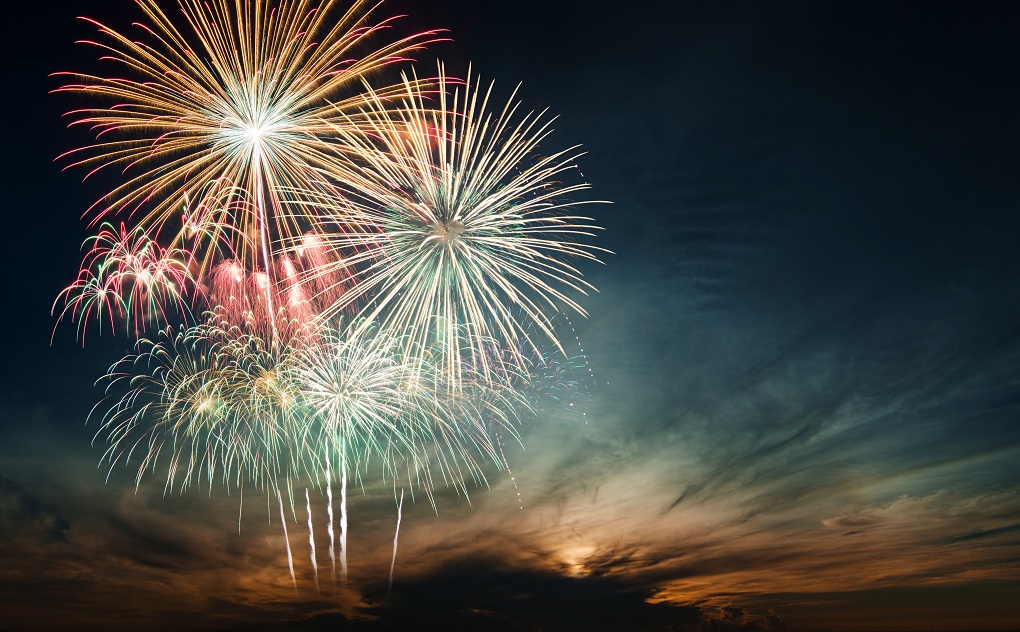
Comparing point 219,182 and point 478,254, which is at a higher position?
point 219,182

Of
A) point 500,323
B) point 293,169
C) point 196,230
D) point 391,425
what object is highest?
point 293,169

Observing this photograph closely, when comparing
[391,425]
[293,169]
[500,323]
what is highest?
[293,169]

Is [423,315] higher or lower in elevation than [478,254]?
lower

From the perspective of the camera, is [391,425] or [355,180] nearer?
[355,180]

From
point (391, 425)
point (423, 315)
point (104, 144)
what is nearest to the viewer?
point (104, 144)

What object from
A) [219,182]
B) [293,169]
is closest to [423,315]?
[293,169]

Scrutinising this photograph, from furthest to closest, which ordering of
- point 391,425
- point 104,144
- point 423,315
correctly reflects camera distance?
point 391,425
point 423,315
point 104,144

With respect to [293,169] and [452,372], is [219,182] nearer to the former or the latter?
[293,169]

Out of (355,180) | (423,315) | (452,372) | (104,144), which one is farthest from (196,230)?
(452,372)

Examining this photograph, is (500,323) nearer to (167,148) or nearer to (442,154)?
(442,154)
